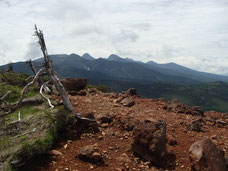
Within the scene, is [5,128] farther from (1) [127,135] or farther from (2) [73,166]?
(1) [127,135]

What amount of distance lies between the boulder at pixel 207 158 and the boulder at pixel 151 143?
107cm

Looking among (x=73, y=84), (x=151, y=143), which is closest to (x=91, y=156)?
(x=151, y=143)

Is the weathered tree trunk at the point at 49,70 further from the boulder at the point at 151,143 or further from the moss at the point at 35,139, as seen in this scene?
the boulder at the point at 151,143

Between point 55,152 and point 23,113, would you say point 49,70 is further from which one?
point 55,152

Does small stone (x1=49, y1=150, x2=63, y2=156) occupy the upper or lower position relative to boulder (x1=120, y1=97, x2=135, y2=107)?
lower

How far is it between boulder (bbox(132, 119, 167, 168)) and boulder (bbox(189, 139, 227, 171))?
1.07 m

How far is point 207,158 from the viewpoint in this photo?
20.6 ft

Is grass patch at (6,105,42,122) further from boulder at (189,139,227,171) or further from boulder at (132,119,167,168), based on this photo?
boulder at (189,139,227,171)

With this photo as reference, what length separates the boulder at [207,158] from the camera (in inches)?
243

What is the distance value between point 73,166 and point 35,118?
3098 millimetres

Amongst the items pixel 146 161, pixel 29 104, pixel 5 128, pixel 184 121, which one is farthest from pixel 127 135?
pixel 29 104

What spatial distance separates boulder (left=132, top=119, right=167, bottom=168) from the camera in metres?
6.87

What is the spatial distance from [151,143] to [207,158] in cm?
198

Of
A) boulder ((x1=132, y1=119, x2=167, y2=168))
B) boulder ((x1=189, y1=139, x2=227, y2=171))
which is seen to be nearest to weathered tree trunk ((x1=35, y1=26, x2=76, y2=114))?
boulder ((x1=132, y1=119, x2=167, y2=168))
